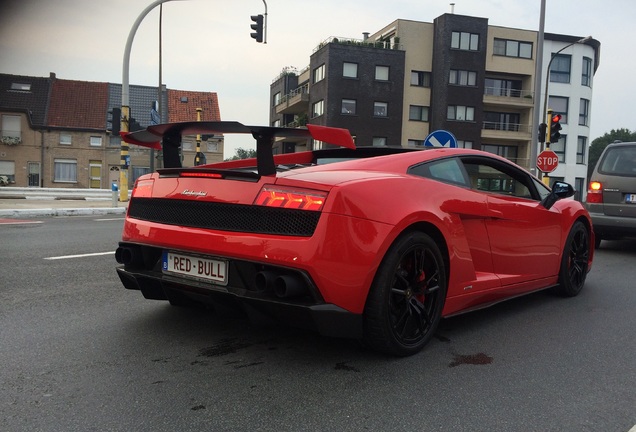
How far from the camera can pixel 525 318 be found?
14.2ft

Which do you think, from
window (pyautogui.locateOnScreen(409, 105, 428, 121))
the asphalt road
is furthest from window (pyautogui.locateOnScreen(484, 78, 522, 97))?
the asphalt road

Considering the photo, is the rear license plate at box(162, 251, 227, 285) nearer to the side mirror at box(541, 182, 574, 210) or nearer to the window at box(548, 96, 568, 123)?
the side mirror at box(541, 182, 574, 210)

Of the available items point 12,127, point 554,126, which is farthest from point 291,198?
point 12,127

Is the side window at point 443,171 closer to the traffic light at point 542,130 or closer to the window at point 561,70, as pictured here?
the traffic light at point 542,130

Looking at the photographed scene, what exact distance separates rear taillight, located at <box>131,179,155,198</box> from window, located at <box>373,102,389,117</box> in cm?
3587

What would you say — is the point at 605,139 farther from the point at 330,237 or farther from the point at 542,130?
the point at 330,237

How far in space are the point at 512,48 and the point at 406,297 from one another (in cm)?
4279

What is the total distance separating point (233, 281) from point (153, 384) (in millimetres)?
657

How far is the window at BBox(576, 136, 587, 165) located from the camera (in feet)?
141

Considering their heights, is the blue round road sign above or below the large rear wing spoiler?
above

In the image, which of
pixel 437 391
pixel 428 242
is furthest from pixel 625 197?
pixel 437 391

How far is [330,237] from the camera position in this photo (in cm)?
278

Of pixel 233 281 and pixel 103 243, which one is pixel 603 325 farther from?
pixel 103 243

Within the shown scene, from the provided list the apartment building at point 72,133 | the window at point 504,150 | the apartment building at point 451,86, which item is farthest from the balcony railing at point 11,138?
the window at point 504,150
